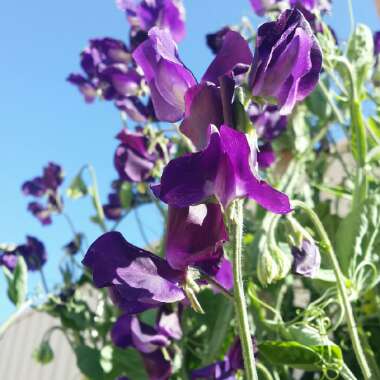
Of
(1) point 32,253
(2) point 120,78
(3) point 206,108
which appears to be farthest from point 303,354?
(1) point 32,253

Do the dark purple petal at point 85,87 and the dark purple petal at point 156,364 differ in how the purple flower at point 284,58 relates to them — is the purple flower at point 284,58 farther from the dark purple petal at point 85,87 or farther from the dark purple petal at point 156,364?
the dark purple petal at point 85,87

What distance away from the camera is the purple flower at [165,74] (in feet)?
1.66

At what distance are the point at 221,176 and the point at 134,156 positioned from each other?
24.7 inches

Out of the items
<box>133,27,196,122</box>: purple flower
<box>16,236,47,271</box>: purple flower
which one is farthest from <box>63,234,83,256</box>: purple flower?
<box>133,27,196,122</box>: purple flower

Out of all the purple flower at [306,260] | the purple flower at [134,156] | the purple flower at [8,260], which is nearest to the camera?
the purple flower at [306,260]

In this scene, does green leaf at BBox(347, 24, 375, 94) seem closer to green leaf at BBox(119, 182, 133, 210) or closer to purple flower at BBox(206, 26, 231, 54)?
purple flower at BBox(206, 26, 231, 54)

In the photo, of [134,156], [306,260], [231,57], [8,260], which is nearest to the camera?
[231,57]

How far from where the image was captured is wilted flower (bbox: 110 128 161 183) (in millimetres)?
1069

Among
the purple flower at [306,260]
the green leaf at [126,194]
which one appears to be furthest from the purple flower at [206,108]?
the green leaf at [126,194]

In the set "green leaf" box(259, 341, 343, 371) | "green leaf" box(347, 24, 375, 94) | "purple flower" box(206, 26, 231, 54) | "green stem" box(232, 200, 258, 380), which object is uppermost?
"purple flower" box(206, 26, 231, 54)

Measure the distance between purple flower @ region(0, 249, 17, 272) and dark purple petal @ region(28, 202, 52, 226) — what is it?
0.84 ft

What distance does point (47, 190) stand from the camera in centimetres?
156

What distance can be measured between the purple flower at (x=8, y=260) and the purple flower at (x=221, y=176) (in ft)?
2.86

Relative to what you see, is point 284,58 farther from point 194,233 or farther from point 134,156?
point 134,156
